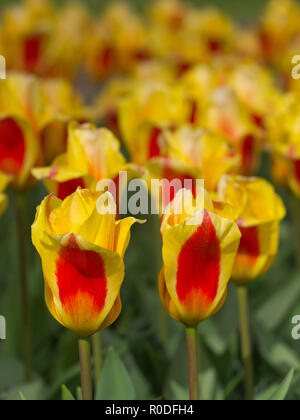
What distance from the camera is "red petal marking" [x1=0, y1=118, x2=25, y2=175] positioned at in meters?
1.09

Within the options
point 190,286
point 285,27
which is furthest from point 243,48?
point 190,286

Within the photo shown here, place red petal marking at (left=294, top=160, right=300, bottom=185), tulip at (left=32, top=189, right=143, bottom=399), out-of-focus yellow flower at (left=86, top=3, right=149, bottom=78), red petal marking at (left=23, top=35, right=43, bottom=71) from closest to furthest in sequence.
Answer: tulip at (left=32, top=189, right=143, bottom=399), red petal marking at (left=294, top=160, right=300, bottom=185), red petal marking at (left=23, top=35, right=43, bottom=71), out-of-focus yellow flower at (left=86, top=3, right=149, bottom=78)

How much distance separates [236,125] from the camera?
1.28 meters

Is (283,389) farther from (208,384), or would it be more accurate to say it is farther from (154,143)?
(154,143)

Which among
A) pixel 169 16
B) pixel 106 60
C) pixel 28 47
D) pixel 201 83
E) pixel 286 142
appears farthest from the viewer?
pixel 169 16

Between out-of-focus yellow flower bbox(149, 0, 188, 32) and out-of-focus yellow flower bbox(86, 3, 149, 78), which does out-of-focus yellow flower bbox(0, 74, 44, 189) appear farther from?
out-of-focus yellow flower bbox(149, 0, 188, 32)

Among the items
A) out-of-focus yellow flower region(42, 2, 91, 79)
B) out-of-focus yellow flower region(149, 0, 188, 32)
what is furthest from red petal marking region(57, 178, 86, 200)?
out-of-focus yellow flower region(149, 0, 188, 32)

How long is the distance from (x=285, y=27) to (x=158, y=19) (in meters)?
0.63

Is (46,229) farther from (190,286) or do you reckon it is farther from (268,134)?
(268,134)

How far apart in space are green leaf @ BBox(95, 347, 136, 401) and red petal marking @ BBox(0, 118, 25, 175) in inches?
14.7

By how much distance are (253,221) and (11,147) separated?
1.40ft

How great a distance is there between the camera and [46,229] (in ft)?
2.25

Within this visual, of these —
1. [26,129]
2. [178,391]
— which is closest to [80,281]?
[178,391]
